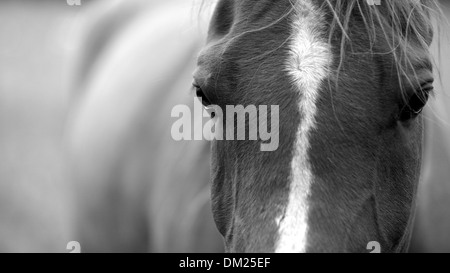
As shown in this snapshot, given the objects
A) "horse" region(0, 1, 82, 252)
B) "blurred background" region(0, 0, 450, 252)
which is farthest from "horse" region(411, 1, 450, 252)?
"horse" region(0, 1, 82, 252)

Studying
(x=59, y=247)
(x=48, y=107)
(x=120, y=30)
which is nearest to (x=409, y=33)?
(x=120, y=30)

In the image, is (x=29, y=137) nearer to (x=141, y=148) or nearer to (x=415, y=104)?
(x=141, y=148)

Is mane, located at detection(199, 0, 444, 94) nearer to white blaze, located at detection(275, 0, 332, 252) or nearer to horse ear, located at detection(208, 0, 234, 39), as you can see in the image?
white blaze, located at detection(275, 0, 332, 252)

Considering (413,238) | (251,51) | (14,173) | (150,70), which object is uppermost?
(251,51)

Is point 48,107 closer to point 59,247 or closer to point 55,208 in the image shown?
point 55,208

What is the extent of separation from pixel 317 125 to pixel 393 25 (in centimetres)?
31

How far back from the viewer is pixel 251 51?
1146 mm

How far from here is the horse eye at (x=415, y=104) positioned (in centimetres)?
114

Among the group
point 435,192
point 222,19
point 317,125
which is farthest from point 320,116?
point 435,192

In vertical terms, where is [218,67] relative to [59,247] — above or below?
above

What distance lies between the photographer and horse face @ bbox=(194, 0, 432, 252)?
100 centimetres

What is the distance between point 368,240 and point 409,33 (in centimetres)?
45

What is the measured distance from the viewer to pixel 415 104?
115cm

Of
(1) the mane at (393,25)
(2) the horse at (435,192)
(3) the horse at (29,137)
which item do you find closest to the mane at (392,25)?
(1) the mane at (393,25)
